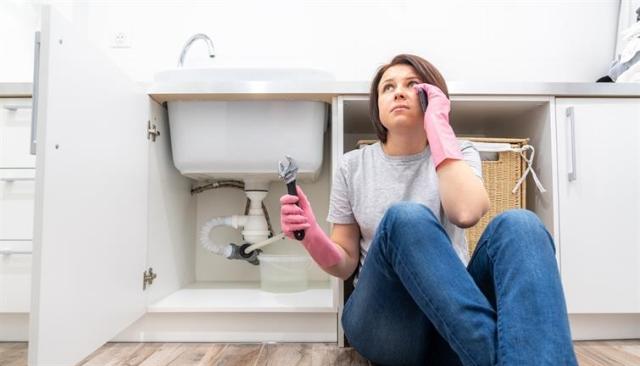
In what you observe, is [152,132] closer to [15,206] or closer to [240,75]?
[240,75]

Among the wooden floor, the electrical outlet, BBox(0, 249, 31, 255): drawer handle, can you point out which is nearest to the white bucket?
the wooden floor

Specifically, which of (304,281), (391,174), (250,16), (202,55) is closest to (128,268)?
(304,281)

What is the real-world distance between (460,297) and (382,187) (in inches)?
13.6

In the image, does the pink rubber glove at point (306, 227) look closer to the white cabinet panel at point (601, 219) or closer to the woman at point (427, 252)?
the woman at point (427, 252)

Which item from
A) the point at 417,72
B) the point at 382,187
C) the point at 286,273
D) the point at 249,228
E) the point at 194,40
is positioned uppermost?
the point at 194,40

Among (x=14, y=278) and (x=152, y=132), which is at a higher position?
(x=152, y=132)

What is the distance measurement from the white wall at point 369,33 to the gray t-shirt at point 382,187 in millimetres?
754

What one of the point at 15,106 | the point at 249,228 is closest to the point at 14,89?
the point at 15,106

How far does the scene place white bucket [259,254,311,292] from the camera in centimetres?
130

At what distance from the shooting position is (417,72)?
0.87m

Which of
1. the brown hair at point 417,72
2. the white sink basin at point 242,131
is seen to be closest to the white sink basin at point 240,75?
the white sink basin at point 242,131

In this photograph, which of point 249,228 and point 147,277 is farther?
point 249,228

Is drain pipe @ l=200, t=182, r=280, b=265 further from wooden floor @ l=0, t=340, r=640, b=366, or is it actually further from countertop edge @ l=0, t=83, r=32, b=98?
countertop edge @ l=0, t=83, r=32, b=98

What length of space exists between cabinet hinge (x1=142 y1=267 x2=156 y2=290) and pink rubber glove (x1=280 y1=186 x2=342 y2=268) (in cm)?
49
